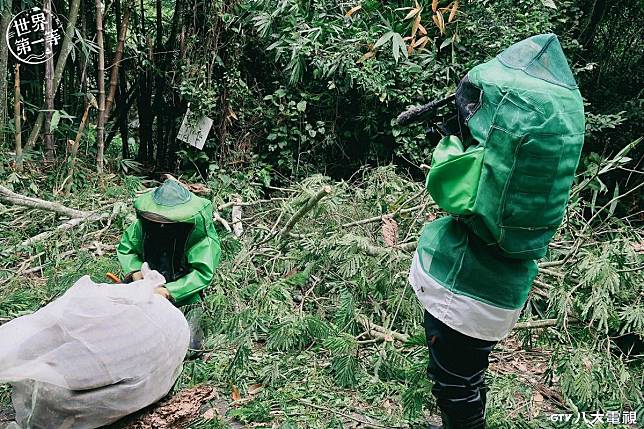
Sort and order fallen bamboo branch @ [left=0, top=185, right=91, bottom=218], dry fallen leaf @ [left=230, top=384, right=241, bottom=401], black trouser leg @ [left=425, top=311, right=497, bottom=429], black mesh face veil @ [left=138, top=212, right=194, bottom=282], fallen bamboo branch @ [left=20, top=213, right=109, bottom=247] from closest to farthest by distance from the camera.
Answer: black trouser leg @ [left=425, top=311, right=497, bottom=429] < black mesh face veil @ [left=138, top=212, right=194, bottom=282] < dry fallen leaf @ [left=230, top=384, right=241, bottom=401] < fallen bamboo branch @ [left=20, top=213, right=109, bottom=247] < fallen bamboo branch @ [left=0, top=185, right=91, bottom=218]

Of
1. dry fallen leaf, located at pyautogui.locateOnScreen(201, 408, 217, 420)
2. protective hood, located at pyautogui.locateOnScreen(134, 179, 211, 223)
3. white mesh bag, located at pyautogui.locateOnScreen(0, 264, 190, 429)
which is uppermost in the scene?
protective hood, located at pyautogui.locateOnScreen(134, 179, 211, 223)

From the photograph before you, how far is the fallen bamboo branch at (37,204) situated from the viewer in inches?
183

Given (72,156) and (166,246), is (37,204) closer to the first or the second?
(72,156)

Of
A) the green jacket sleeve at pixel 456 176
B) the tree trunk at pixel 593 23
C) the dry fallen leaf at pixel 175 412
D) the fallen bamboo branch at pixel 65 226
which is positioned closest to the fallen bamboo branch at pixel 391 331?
the dry fallen leaf at pixel 175 412

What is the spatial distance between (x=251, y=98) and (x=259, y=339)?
3.62 metres

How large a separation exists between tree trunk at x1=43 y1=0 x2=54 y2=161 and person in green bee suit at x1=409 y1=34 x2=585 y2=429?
14.2ft

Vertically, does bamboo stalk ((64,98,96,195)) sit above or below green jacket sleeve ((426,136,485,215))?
below

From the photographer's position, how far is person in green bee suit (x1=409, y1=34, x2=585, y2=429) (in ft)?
6.94

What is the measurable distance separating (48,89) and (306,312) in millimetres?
3304

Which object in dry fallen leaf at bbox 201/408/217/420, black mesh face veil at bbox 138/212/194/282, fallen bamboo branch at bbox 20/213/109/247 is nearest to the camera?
dry fallen leaf at bbox 201/408/217/420

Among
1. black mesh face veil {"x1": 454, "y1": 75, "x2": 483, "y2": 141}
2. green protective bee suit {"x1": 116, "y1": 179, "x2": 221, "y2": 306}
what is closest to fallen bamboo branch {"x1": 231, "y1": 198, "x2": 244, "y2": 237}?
green protective bee suit {"x1": 116, "y1": 179, "x2": 221, "y2": 306}

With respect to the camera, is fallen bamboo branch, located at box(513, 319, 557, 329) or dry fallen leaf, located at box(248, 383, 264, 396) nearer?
dry fallen leaf, located at box(248, 383, 264, 396)

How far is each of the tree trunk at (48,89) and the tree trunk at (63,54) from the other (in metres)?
0.05

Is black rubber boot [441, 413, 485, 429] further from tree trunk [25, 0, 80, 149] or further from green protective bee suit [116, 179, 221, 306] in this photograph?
tree trunk [25, 0, 80, 149]
